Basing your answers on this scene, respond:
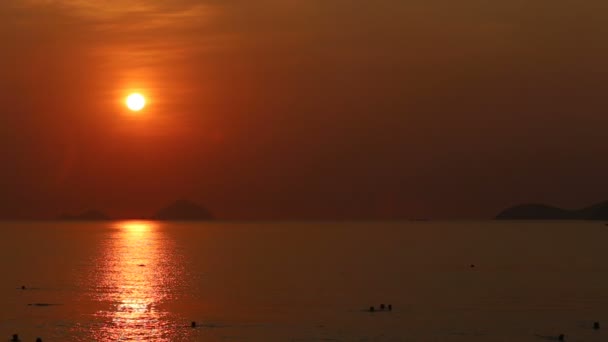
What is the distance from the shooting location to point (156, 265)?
174 m

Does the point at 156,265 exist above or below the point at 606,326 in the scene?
above

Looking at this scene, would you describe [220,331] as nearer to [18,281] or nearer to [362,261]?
[18,281]

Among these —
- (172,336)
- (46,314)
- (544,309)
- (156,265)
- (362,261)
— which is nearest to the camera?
(172,336)

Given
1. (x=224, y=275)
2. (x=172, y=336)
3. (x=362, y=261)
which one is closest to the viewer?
(x=172, y=336)

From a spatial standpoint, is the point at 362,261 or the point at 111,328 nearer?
the point at 111,328

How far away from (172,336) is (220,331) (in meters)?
5.04

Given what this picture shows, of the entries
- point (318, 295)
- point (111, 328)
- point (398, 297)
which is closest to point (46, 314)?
point (111, 328)

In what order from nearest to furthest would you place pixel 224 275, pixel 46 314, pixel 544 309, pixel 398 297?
1. pixel 46 314
2. pixel 544 309
3. pixel 398 297
4. pixel 224 275

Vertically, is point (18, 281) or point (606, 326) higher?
point (18, 281)

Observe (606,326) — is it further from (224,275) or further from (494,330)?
(224,275)

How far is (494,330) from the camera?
260 ft

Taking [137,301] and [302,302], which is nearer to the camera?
[302,302]

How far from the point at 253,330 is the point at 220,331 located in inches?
126

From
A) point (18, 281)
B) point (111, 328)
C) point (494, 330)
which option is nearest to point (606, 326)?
point (494, 330)
